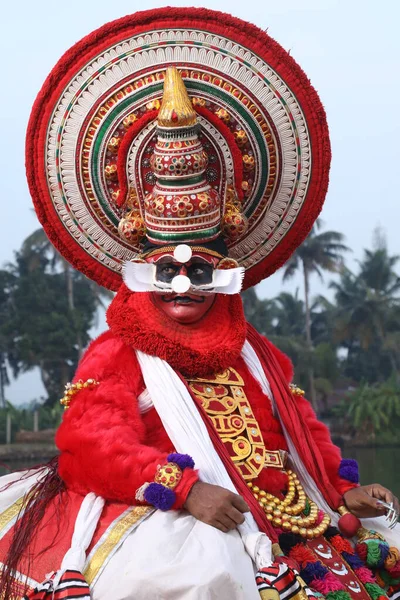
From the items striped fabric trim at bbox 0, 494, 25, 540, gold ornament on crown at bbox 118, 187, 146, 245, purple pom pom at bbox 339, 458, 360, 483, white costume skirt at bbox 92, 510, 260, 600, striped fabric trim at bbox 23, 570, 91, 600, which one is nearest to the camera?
white costume skirt at bbox 92, 510, 260, 600

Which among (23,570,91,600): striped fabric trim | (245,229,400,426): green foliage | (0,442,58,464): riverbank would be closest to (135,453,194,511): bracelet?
(23,570,91,600): striped fabric trim

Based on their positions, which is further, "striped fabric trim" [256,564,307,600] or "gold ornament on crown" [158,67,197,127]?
"gold ornament on crown" [158,67,197,127]

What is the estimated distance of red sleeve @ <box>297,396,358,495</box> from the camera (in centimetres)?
506

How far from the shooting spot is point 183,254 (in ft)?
15.3

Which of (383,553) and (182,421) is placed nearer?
(182,421)

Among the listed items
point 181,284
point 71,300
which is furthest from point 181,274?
point 71,300

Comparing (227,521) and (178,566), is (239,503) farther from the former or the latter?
(178,566)

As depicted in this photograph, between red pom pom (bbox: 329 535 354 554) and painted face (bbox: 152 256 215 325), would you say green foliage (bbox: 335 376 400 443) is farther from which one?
painted face (bbox: 152 256 215 325)

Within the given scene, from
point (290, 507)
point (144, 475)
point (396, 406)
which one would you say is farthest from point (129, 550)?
point (396, 406)

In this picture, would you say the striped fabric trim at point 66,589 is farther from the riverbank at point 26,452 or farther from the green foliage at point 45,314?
the green foliage at point 45,314

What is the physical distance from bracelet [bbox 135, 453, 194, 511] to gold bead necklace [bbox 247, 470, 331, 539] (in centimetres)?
51

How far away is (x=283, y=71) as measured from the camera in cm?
490

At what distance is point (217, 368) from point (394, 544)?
1.28 meters

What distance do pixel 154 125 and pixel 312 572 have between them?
2.30 metres
